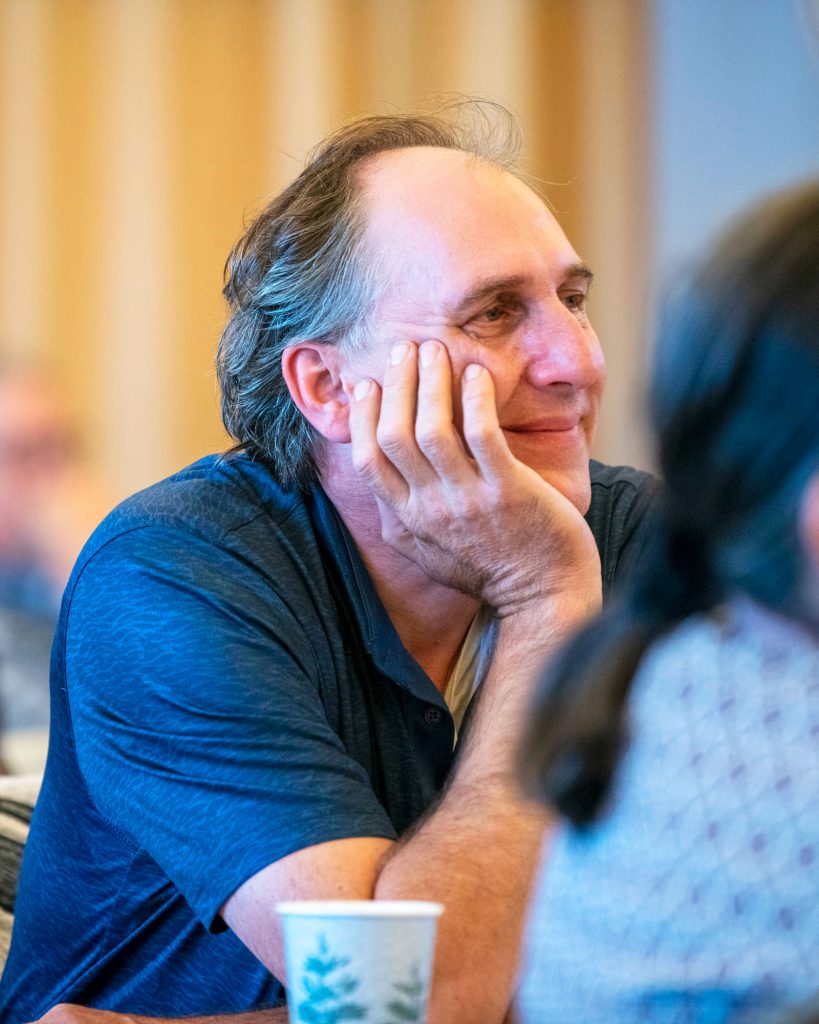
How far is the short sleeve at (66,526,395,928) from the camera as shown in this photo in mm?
1067

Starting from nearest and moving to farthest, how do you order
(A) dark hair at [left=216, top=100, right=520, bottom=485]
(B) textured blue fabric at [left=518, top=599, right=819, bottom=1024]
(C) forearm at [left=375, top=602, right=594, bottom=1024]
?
(B) textured blue fabric at [left=518, top=599, right=819, bottom=1024] < (C) forearm at [left=375, top=602, right=594, bottom=1024] < (A) dark hair at [left=216, top=100, right=520, bottom=485]

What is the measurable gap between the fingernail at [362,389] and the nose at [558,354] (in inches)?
6.6

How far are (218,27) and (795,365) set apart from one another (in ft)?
8.71

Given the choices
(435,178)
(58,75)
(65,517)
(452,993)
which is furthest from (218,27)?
(452,993)

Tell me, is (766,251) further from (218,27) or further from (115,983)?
(218,27)

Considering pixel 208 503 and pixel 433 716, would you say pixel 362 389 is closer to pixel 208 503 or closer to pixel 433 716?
pixel 208 503

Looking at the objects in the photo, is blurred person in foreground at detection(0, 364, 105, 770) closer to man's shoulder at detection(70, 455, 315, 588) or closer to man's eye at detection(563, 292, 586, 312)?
man's shoulder at detection(70, 455, 315, 588)

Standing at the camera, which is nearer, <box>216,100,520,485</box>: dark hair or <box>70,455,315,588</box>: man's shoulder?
<box>70,455,315,588</box>: man's shoulder

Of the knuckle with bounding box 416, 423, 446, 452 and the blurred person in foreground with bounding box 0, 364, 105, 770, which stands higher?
the knuckle with bounding box 416, 423, 446, 452

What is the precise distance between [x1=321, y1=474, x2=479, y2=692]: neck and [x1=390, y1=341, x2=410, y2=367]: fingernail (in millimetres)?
153

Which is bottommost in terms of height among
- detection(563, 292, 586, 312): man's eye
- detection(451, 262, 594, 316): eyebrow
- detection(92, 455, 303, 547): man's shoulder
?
detection(92, 455, 303, 547): man's shoulder

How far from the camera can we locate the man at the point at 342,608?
108 centimetres

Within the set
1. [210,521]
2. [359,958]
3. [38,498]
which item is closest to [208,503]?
[210,521]

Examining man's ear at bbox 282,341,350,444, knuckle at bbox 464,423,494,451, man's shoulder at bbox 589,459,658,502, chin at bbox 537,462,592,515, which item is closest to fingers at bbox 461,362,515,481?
knuckle at bbox 464,423,494,451
